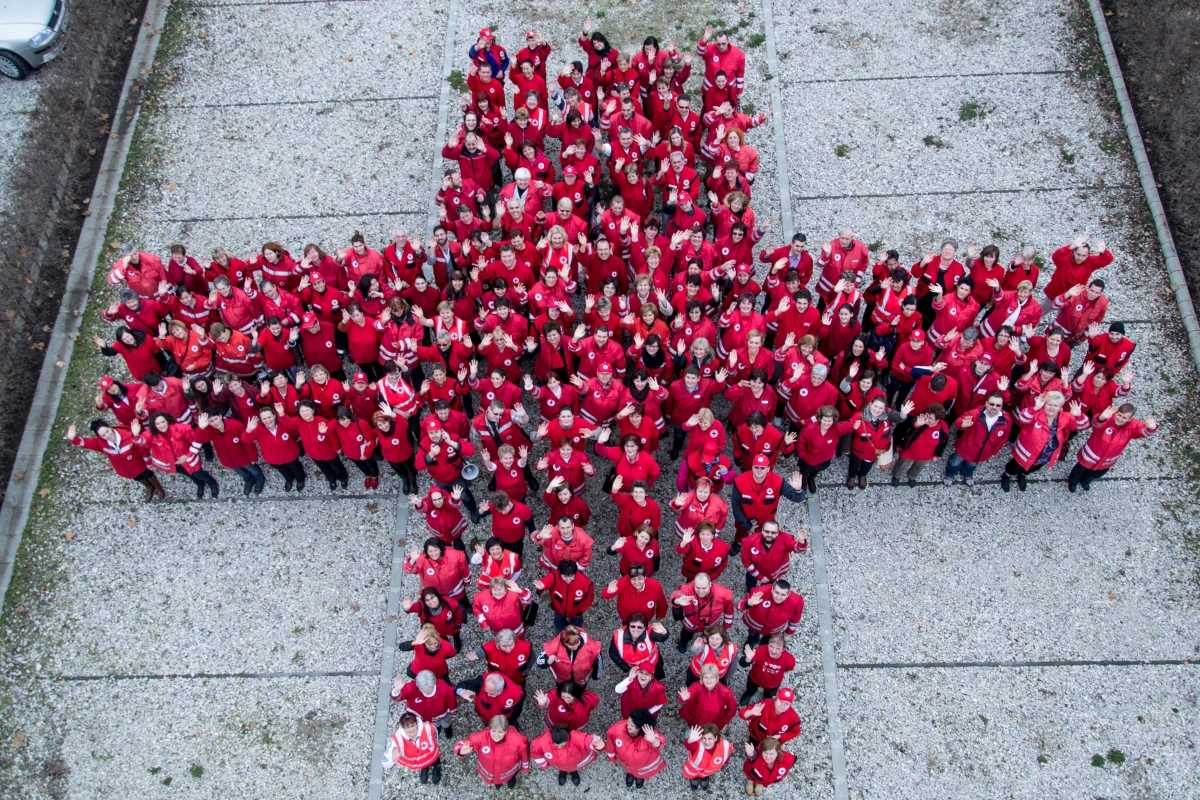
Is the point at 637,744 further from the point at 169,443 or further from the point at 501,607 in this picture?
the point at 169,443

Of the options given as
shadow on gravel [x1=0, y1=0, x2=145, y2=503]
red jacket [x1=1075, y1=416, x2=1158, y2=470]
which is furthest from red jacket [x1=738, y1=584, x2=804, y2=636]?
shadow on gravel [x1=0, y1=0, x2=145, y2=503]

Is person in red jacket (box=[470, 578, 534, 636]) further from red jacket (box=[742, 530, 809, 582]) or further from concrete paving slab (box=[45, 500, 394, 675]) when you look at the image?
red jacket (box=[742, 530, 809, 582])

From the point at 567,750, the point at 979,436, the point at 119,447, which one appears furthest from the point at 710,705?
the point at 119,447

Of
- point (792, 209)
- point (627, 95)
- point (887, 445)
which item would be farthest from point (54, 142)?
point (887, 445)

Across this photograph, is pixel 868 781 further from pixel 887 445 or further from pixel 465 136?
pixel 465 136

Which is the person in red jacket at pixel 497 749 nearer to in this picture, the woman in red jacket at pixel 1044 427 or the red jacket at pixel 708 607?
the red jacket at pixel 708 607

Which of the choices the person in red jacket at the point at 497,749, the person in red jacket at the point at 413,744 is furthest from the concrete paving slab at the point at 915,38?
the person in red jacket at the point at 413,744
